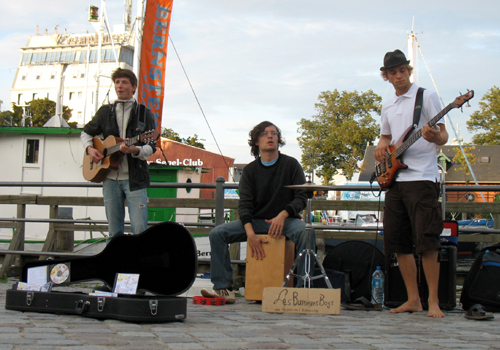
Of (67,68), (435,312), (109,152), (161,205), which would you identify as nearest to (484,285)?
(435,312)

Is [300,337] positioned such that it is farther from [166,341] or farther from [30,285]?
[30,285]

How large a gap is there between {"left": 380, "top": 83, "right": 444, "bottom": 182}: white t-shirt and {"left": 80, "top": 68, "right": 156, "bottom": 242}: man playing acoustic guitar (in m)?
2.11

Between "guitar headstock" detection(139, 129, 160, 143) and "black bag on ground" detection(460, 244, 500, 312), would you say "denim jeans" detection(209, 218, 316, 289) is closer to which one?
"guitar headstock" detection(139, 129, 160, 143)

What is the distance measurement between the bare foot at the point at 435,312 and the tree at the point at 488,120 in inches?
1607

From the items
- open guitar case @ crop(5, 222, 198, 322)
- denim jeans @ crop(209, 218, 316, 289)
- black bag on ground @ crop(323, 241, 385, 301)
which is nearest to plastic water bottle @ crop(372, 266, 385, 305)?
black bag on ground @ crop(323, 241, 385, 301)

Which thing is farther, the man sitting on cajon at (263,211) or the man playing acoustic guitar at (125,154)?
the man playing acoustic guitar at (125,154)

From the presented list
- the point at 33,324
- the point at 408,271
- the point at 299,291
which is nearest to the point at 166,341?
the point at 33,324

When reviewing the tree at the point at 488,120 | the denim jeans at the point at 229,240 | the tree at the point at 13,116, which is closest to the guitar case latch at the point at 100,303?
the denim jeans at the point at 229,240

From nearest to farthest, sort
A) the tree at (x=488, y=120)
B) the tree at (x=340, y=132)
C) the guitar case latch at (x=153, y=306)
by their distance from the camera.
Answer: the guitar case latch at (x=153, y=306), the tree at (x=488, y=120), the tree at (x=340, y=132)

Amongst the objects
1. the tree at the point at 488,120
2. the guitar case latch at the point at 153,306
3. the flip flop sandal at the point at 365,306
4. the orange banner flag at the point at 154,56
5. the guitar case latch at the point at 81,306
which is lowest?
the flip flop sandal at the point at 365,306

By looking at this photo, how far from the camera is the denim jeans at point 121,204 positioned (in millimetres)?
4754

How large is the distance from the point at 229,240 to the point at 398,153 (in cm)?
167

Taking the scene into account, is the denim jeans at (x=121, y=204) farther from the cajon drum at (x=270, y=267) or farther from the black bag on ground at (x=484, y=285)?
the black bag on ground at (x=484, y=285)

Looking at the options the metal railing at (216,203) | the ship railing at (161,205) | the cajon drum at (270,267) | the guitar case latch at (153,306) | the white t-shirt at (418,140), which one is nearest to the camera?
the guitar case latch at (153,306)
